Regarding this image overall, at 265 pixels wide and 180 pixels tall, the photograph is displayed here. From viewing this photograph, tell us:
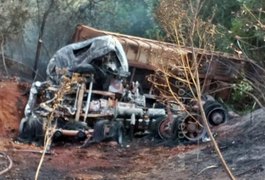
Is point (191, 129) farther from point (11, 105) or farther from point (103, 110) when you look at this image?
point (11, 105)

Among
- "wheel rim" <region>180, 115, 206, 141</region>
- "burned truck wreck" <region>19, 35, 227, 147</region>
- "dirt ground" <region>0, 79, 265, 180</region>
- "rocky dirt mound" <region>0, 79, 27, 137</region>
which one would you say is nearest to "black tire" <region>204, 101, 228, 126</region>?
"burned truck wreck" <region>19, 35, 227, 147</region>

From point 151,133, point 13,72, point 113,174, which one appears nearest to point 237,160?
point 113,174

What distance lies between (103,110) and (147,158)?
98.6 inches

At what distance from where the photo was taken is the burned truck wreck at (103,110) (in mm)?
14173

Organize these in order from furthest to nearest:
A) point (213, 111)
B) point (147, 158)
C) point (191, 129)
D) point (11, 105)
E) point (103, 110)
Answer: point (11, 105) < point (103, 110) < point (213, 111) < point (191, 129) < point (147, 158)

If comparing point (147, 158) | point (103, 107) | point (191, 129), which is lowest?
point (147, 158)

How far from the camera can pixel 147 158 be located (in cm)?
1312

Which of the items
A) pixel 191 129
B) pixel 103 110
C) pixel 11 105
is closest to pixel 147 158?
pixel 191 129

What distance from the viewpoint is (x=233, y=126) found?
14.3 meters

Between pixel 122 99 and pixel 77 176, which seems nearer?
pixel 77 176

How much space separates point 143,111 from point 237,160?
4.75 metres

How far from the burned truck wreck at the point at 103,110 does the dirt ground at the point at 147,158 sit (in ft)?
1.09

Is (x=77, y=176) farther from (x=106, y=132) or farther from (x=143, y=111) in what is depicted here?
(x=143, y=111)

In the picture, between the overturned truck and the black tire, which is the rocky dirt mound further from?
the black tire
